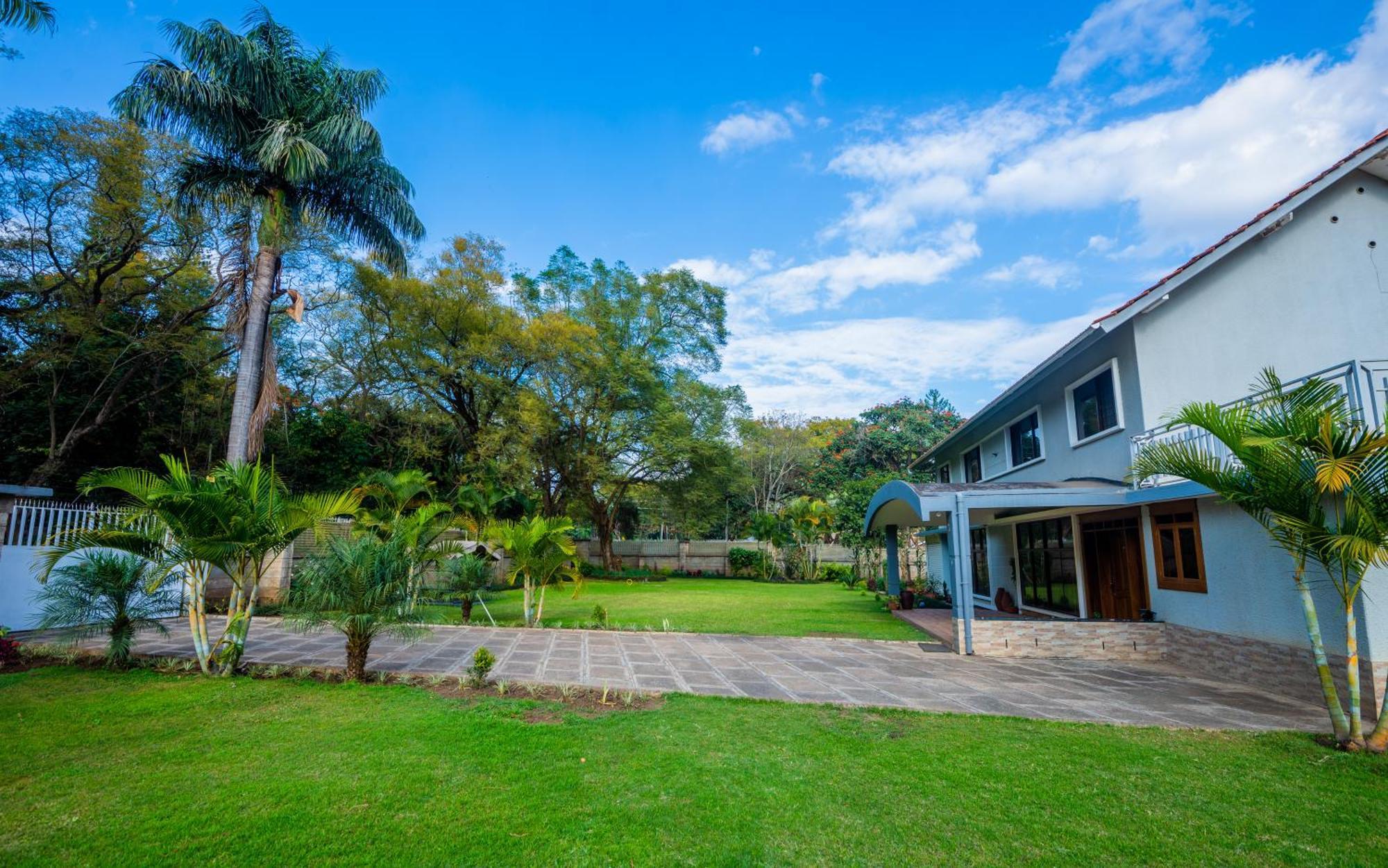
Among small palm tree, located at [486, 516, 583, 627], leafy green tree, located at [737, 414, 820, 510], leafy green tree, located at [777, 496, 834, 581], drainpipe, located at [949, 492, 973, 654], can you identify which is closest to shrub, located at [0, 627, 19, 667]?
small palm tree, located at [486, 516, 583, 627]

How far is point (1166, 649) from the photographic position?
8422 mm

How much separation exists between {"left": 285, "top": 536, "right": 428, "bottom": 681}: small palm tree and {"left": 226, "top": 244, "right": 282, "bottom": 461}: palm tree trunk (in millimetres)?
5487

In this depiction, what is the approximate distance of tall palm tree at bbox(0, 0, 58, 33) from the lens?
5840mm

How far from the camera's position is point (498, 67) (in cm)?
1141

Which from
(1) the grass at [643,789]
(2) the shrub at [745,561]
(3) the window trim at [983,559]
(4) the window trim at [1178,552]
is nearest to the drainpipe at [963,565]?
(4) the window trim at [1178,552]

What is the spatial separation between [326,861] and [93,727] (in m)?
3.38

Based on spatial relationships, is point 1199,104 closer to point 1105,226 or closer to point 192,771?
point 1105,226

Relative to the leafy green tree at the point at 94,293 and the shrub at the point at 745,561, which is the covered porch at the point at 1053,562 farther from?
the leafy green tree at the point at 94,293

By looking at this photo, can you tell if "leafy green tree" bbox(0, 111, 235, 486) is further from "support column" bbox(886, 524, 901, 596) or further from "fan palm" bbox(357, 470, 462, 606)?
"support column" bbox(886, 524, 901, 596)

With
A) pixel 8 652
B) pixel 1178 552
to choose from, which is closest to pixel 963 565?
pixel 1178 552

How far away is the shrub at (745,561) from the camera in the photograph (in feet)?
86.9

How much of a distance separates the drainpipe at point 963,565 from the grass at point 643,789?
355 cm

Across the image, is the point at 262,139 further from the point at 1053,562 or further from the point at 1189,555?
the point at 1053,562

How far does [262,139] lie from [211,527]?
7.84 metres
